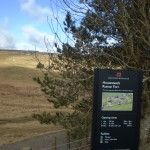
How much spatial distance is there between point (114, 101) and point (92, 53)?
22.0ft

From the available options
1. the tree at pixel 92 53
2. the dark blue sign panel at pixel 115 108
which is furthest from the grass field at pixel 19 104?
the dark blue sign panel at pixel 115 108

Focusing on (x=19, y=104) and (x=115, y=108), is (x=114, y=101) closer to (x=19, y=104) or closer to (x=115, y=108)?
(x=115, y=108)

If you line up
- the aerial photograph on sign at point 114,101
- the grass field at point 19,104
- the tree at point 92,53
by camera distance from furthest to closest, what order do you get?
1. the grass field at point 19,104
2. the tree at point 92,53
3. the aerial photograph on sign at point 114,101

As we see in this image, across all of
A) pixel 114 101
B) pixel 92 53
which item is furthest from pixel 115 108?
pixel 92 53

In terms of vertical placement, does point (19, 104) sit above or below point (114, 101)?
below

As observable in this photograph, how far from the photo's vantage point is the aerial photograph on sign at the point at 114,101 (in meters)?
10.2

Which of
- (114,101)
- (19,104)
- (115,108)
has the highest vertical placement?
(114,101)

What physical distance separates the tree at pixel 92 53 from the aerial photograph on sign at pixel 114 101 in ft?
13.9

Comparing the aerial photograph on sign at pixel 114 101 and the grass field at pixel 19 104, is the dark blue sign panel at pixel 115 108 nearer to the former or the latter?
the aerial photograph on sign at pixel 114 101

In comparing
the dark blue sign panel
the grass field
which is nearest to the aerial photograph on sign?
the dark blue sign panel

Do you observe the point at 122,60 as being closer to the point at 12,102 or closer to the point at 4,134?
the point at 4,134

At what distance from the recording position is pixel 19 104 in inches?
2048

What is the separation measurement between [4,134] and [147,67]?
1778 cm

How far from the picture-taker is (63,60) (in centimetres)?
1873
